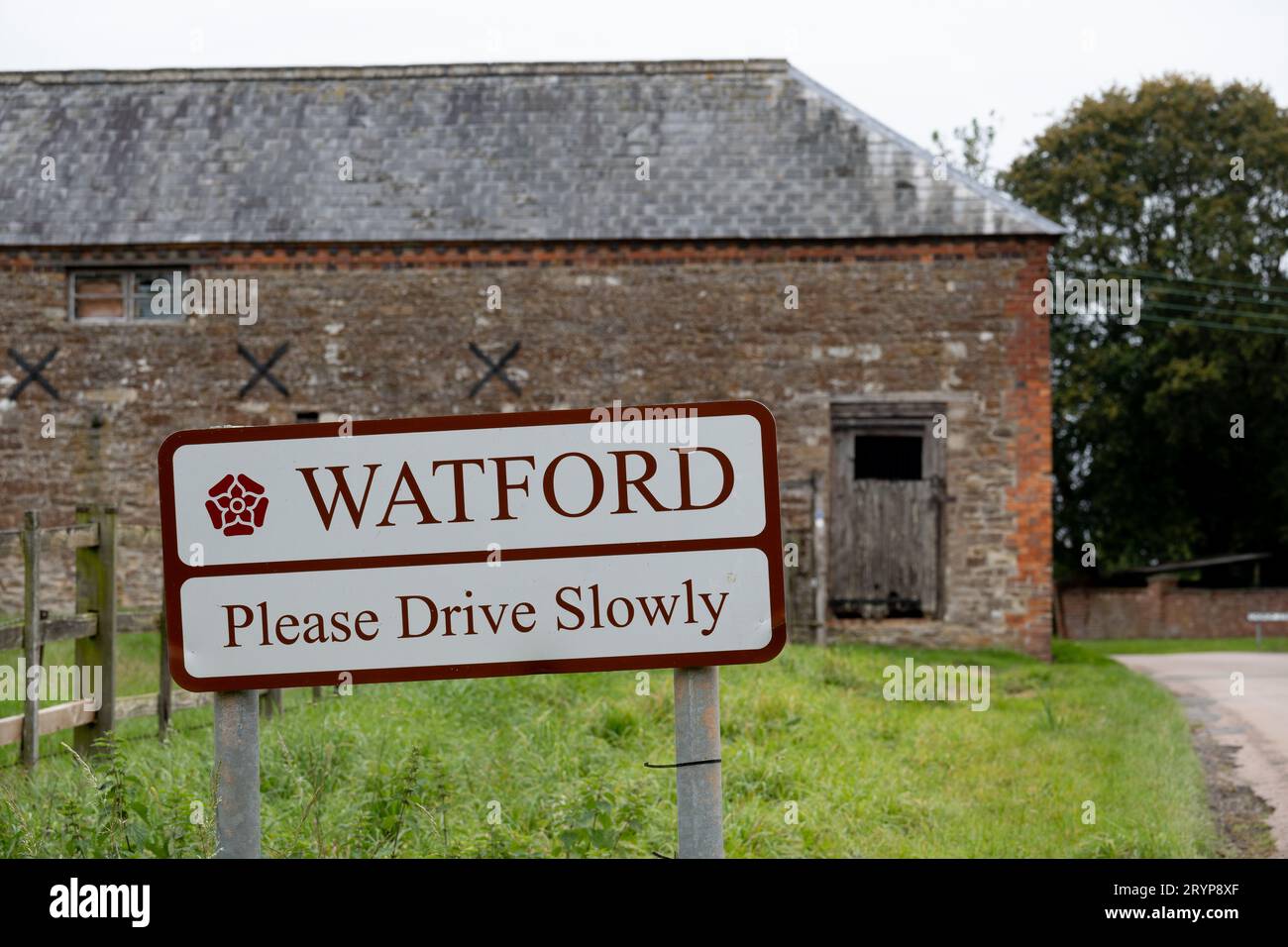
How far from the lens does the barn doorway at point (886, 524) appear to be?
15.6 metres

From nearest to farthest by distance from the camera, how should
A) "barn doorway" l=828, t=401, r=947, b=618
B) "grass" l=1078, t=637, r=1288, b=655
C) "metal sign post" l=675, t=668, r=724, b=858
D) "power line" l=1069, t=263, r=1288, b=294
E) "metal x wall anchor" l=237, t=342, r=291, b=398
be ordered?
1. "metal sign post" l=675, t=668, r=724, b=858
2. "barn doorway" l=828, t=401, r=947, b=618
3. "metal x wall anchor" l=237, t=342, r=291, b=398
4. "grass" l=1078, t=637, r=1288, b=655
5. "power line" l=1069, t=263, r=1288, b=294

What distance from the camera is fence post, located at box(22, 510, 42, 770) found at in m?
6.70

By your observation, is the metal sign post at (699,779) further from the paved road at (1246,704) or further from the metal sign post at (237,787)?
the paved road at (1246,704)

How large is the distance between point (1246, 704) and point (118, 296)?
44.4ft

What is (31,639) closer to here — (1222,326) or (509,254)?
(509,254)

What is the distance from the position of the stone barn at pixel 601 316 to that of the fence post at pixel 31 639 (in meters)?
8.62

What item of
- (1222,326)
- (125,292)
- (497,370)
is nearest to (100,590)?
(497,370)

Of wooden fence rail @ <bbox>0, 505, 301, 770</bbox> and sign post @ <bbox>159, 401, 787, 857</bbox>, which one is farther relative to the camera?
wooden fence rail @ <bbox>0, 505, 301, 770</bbox>

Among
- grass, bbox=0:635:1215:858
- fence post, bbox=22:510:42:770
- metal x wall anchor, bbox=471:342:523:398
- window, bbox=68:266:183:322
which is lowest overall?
grass, bbox=0:635:1215:858

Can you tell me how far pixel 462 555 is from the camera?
2.89 m

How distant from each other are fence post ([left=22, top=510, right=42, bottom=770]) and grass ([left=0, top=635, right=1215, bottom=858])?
191 millimetres

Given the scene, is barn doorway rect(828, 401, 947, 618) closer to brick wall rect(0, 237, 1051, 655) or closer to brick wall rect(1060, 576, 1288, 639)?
brick wall rect(0, 237, 1051, 655)

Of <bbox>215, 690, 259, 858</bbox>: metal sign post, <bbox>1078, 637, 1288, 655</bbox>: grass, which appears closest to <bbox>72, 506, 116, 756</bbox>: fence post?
<bbox>215, 690, 259, 858</bbox>: metal sign post

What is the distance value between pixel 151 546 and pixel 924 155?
10.7 meters
